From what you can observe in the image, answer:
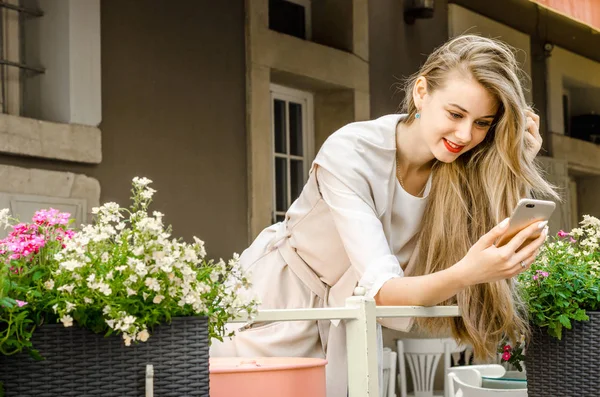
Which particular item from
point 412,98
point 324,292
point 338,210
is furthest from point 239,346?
point 412,98

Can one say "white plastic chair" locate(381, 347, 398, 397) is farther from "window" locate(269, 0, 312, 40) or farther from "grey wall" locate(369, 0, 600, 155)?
"window" locate(269, 0, 312, 40)

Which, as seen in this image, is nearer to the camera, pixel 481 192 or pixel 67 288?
pixel 67 288

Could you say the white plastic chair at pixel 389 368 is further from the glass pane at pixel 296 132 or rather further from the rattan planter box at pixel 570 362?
the rattan planter box at pixel 570 362

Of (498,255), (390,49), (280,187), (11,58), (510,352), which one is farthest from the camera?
(390,49)

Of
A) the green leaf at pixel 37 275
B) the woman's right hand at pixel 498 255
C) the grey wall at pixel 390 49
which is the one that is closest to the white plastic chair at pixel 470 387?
the woman's right hand at pixel 498 255

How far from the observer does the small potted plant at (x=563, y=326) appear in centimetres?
194

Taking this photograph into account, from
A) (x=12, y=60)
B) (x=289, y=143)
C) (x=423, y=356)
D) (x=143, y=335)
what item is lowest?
(x=423, y=356)

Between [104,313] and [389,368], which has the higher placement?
[104,313]

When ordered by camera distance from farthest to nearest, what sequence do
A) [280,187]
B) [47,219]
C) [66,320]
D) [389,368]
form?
[280,187]
[389,368]
[47,219]
[66,320]

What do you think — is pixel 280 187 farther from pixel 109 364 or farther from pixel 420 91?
pixel 109 364

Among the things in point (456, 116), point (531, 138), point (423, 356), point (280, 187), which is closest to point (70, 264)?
point (456, 116)

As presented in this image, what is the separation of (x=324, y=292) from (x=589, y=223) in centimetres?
63

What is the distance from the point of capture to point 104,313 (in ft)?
4.06

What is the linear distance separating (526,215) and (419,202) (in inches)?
21.3
